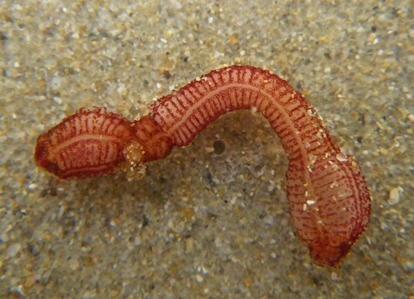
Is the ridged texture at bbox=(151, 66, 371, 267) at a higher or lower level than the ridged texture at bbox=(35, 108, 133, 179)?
lower

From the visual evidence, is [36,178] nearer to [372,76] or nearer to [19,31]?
[19,31]

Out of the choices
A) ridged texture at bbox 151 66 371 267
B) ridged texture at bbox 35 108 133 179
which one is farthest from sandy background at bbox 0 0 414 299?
ridged texture at bbox 35 108 133 179

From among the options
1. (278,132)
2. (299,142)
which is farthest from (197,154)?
(299,142)

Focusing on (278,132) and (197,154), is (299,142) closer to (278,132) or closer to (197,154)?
(278,132)

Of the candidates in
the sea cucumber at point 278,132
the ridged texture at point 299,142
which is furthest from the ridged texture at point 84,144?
the ridged texture at point 299,142

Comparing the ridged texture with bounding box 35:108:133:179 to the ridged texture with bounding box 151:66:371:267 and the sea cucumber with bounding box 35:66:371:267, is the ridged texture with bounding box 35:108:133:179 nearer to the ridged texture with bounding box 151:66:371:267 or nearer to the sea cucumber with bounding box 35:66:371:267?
the sea cucumber with bounding box 35:66:371:267

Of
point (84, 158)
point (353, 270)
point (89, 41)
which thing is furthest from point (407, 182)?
point (89, 41)

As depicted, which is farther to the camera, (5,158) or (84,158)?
(5,158)

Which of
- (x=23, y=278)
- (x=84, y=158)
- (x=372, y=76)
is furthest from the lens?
(x=372, y=76)

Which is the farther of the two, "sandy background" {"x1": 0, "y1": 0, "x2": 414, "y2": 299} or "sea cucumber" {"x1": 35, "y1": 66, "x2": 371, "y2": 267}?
"sandy background" {"x1": 0, "y1": 0, "x2": 414, "y2": 299}
